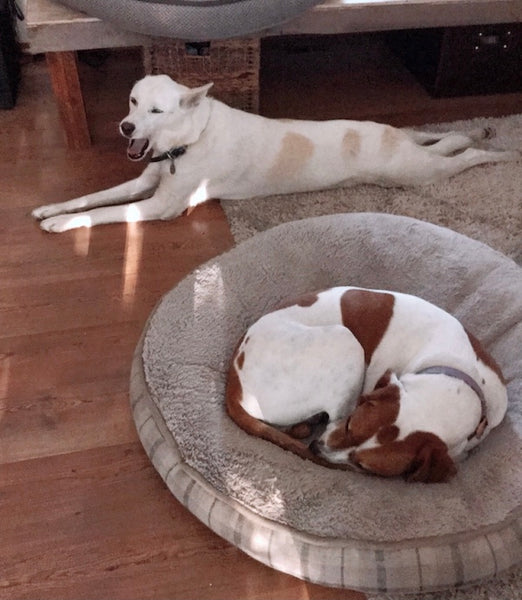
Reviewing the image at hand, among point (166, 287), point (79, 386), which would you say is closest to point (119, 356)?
point (79, 386)

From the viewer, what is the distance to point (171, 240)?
7.27 feet

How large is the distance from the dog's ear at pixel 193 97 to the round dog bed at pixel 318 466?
48cm

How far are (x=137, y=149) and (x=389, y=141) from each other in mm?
827

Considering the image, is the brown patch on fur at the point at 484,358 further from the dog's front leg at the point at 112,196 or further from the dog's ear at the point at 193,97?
the dog's front leg at the point at 112,196

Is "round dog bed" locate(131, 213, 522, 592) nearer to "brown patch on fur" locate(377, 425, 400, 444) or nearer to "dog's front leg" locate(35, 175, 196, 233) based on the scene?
"brown patch on fur" locate(377, 425, 400, 444)

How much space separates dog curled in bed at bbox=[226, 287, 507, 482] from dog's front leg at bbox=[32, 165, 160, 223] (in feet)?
2.93

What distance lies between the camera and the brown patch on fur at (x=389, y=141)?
7.63ft

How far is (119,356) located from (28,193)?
824mm

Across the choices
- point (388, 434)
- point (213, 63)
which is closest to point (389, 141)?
point (213, 63)

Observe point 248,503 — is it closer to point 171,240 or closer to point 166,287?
point 166,287

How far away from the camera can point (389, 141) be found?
2334 mm

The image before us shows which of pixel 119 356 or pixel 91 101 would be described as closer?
pixel 119 356

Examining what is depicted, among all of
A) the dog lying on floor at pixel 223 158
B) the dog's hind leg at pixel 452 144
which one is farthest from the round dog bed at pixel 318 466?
the dog's hind leg at pixel 452 144

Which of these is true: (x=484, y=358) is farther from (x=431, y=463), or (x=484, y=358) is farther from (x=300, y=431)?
(x=300, y=431)
